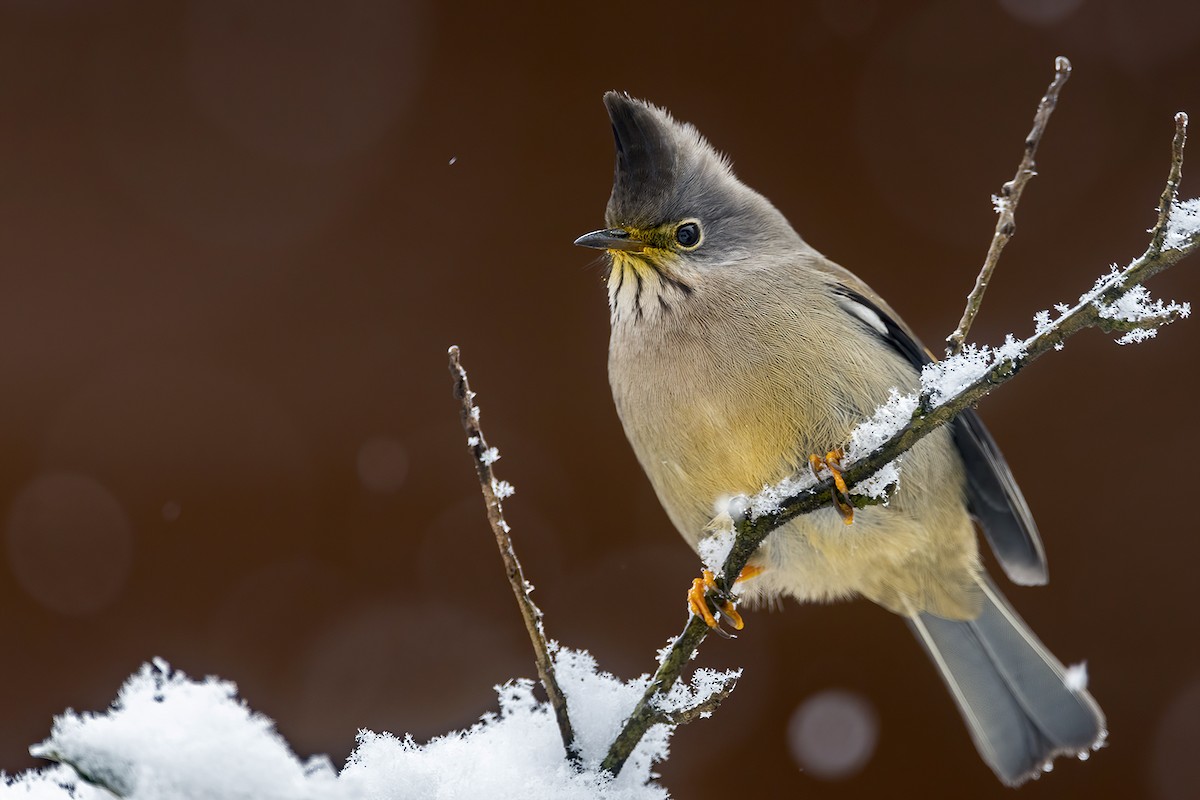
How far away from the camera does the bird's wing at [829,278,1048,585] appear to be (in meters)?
2.98

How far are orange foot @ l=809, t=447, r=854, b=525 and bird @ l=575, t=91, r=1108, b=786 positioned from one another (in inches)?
1.0

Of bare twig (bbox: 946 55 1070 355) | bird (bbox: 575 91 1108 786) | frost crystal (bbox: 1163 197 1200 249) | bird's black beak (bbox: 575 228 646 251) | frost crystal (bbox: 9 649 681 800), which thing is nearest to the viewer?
frost crystal (bbox: 9 649 681 800)

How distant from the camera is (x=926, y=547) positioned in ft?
9.79

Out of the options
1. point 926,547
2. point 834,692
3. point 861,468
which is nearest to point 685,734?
point 834,692

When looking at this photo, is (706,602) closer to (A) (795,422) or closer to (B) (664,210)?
(A) (795,422)

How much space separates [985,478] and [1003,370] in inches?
69.0

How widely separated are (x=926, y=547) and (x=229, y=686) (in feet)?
7.59

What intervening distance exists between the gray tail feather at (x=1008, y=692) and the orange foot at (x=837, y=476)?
118cm

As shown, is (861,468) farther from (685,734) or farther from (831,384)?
(685,734)

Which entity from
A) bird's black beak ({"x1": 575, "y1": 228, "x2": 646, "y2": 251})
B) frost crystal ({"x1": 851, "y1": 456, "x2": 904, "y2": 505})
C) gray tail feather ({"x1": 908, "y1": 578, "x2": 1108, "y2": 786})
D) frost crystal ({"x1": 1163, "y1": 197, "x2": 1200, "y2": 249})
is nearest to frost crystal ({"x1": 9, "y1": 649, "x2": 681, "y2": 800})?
frost crystal ({"x1": 851, "y1": 456, "x2": 904, "y2": 505})

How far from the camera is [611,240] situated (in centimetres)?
281

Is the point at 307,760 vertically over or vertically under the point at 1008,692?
under

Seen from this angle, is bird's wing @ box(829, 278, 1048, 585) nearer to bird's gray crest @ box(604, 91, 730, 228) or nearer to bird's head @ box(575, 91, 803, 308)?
bird's head @ box(575, 91, 803, 308)

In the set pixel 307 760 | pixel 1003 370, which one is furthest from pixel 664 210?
pixel 307 760
